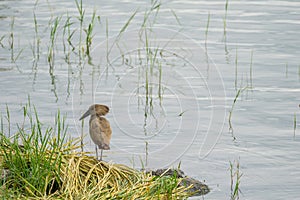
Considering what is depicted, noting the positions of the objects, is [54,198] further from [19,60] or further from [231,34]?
[231,34]

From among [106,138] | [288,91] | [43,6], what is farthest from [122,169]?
[43,6]

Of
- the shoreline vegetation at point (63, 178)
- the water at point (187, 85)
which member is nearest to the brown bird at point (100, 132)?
the shoreline vegetation at point (63, 178)

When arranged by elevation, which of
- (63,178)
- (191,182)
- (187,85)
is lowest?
(191,182)

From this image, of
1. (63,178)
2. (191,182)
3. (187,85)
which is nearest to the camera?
(63,178)

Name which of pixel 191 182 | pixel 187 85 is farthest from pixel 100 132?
pixel 187 85

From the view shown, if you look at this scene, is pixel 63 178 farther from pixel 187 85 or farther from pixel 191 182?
pixel 187 85

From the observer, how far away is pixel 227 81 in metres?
10.4

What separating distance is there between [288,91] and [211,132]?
1.71 m

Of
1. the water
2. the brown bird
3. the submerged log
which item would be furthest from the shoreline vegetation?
the water

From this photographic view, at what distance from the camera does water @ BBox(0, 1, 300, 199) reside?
8055 millimetres

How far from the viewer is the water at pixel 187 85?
26.4 ft

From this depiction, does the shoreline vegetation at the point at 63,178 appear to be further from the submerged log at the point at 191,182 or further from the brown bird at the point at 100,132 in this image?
the brown bird at the point at 100,132

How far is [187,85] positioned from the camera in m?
10.3

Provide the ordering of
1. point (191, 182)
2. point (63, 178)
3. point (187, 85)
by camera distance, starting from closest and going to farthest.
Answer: point (63, 178)
point (191, 182)
point (187, 85)
